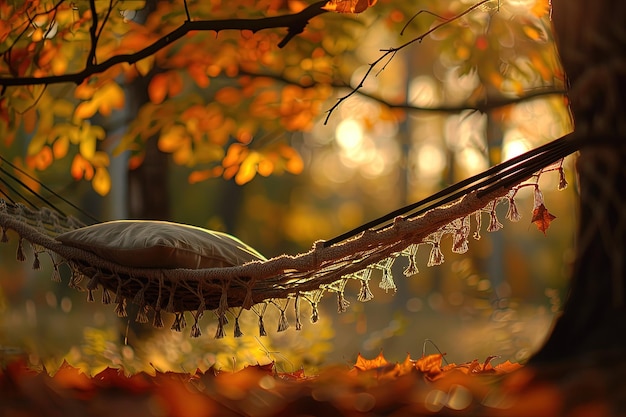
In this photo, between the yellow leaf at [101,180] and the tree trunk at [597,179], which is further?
the yellow leaf at [101,180]

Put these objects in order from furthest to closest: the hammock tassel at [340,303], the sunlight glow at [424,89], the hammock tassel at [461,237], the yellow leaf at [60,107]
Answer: the sunlight glow at [424,89]
the yellow leaf at [60,107]
the hammock tassel at [340,303]
the hammock tassel at [461,237]

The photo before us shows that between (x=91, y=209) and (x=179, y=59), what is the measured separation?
18.9 feet

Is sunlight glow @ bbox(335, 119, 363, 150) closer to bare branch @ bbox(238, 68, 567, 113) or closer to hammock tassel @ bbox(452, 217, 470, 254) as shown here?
bare branch @ bbox(238, 68, 567, 113)

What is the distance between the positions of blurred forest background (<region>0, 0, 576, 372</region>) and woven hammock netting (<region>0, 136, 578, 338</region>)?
31 cm

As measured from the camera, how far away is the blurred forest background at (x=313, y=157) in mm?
3102

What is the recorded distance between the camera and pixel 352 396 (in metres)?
1.06

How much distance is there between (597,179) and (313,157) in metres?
9.53

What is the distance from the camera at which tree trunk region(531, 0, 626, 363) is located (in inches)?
44.6

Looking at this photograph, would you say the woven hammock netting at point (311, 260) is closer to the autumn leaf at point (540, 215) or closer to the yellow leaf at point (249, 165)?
the autumn leaf at point (540, 215)

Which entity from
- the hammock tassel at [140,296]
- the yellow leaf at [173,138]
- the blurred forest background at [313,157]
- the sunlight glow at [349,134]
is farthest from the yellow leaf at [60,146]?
the sunlight glow at [349,134]

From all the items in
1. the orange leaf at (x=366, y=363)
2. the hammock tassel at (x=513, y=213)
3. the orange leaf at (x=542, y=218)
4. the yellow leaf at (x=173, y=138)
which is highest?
the yellow leaf at (x=173, y=138)

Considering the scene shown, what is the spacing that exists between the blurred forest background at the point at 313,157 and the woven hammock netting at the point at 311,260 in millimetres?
310

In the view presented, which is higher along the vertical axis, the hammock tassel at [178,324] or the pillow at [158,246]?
the pillow at [158,246]

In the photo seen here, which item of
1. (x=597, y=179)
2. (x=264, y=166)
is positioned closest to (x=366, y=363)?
(x=597, y=179)
